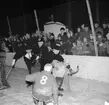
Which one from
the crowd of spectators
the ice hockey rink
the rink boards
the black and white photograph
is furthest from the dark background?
the ice hockey rink

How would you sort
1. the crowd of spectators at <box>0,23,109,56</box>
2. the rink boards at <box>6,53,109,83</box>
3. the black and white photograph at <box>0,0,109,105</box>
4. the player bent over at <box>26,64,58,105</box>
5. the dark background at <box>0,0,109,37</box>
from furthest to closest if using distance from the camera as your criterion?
the dark background at <box>0,0,109,37</box> < the crowd of spectators at <box>0,23,109,56</box> < the rink boards at <box>6,53,109,83</box> < the black and white photograph at <box>0,0,109,105</box> < the player bent over at <box>26,64,58,105</box>

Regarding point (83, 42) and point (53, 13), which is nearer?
point (83, 42)

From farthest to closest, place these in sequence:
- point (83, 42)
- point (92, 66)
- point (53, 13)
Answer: point (53, 13), point (83, 42), point (92, 66)

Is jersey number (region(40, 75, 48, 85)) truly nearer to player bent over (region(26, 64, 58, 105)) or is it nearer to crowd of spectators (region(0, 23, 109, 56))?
player bent over (region(26, 64, 58, 105))

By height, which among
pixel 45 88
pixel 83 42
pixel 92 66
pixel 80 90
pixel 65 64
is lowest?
pixel 80 90

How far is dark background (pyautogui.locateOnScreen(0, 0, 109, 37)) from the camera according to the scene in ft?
39.6

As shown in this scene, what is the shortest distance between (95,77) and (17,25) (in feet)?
33.9

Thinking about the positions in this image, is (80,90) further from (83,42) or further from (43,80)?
(43,80)

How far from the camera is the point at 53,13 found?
14.3 metres

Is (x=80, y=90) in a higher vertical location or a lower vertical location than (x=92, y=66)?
lower

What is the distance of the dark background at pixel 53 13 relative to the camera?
12.1m

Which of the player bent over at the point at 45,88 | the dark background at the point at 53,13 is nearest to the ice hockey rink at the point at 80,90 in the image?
the player bent over at the point at 45,88

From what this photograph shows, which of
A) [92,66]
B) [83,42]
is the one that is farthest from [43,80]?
[83,42]

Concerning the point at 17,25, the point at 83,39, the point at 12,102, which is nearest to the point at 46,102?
the point at 12,102
